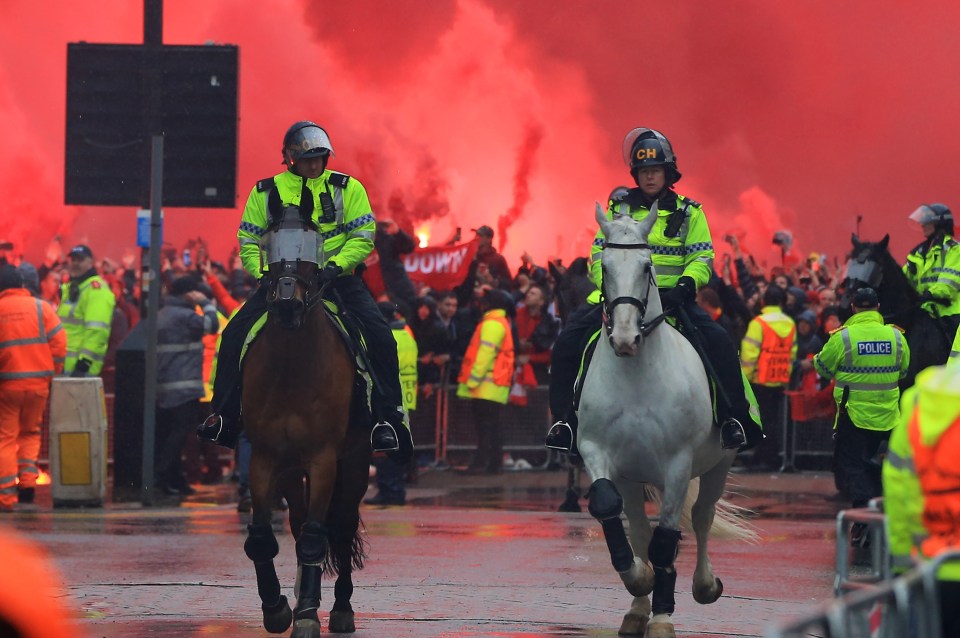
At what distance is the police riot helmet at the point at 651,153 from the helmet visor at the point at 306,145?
5.80 feet

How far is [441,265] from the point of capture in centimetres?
2395

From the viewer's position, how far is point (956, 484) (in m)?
5.11

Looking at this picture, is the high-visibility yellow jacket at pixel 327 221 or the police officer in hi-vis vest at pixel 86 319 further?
the police officer in hi-vis vest at pixel 86 319

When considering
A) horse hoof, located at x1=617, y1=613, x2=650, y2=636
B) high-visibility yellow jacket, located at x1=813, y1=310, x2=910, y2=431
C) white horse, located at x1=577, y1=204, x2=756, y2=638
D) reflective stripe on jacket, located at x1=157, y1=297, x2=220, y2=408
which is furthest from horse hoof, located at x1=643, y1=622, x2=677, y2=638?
reflective stripe on jacket, located at x1=157, y1=297, x2=220, y2=408

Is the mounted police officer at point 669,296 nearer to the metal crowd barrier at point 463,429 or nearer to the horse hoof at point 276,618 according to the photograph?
the horse hoof at point 276,618

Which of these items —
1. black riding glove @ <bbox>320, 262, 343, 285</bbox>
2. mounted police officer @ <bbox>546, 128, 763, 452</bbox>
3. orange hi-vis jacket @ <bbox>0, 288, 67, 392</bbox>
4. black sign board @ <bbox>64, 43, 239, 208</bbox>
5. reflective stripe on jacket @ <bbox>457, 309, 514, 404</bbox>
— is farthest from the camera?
reflective stripe on jacket @ <bbox>457, 309, 514, 404</bbox>

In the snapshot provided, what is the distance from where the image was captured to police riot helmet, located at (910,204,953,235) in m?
16.4

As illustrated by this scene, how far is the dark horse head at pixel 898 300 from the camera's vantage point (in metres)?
16.0

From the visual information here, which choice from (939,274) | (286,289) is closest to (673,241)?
(286,289)

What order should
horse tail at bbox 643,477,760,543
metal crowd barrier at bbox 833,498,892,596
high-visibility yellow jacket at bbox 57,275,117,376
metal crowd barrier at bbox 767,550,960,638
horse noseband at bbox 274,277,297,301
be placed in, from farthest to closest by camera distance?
high-visibility yellow jacket at bbox 57,275,117,376 → horse tail at bbox 643,477,760,543 → horse noseband at bbox 274,277,297,301 → metal crowd barrier at bbox 833,498,892,596 → metal crowd barrier at bbox 767,550,960,638

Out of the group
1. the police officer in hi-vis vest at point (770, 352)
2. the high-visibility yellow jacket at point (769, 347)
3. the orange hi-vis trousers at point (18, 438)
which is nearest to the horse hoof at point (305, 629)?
the orange hi-vis trousers at point (18, 438)

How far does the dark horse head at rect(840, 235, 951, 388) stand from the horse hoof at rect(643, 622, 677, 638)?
21.9 feet

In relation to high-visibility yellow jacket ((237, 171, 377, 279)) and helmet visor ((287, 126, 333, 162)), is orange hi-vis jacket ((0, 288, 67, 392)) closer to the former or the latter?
high-visibility yellow jacket ((237, 171, 377, 279))

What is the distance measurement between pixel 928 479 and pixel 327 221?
5.77m
